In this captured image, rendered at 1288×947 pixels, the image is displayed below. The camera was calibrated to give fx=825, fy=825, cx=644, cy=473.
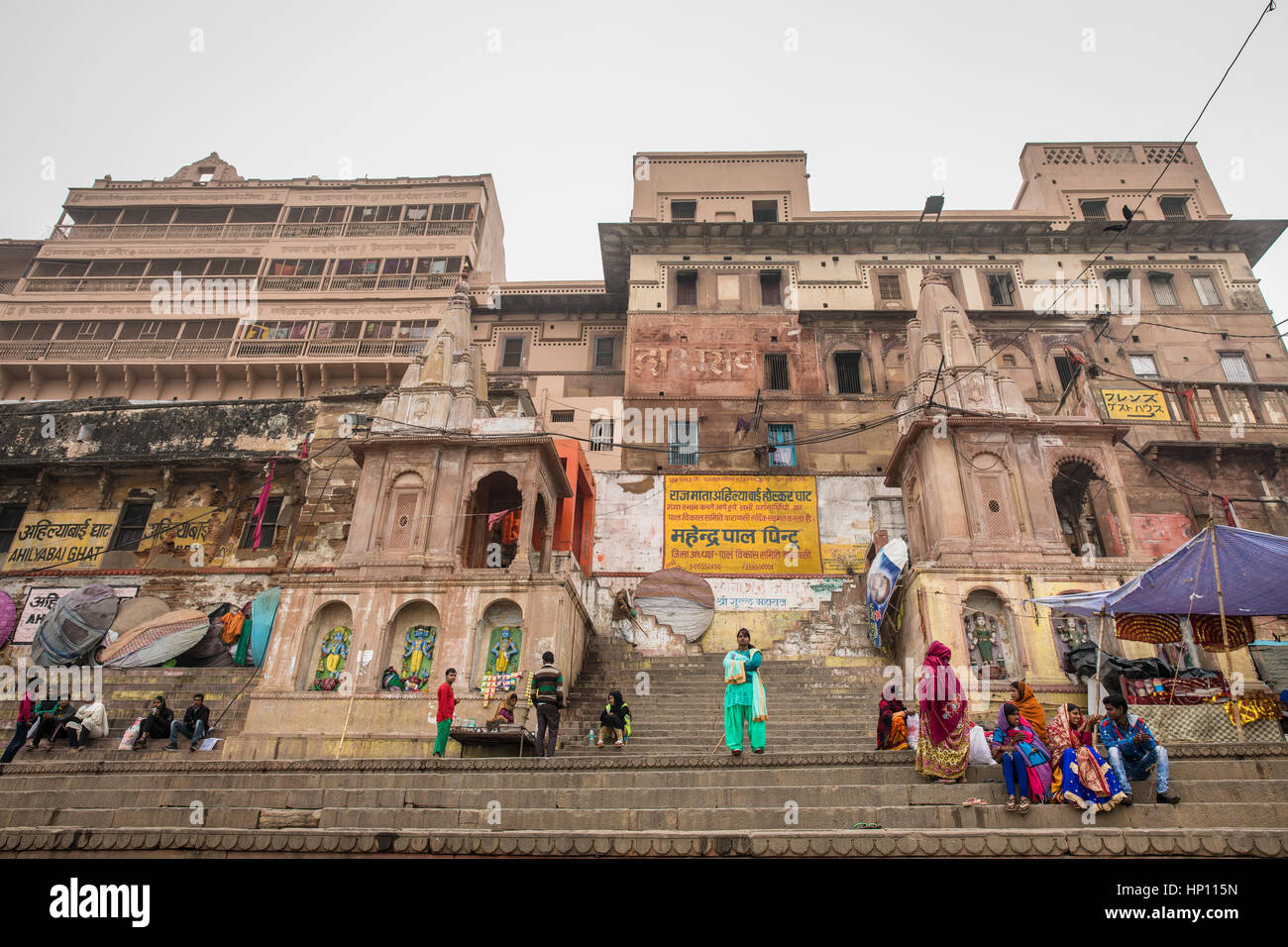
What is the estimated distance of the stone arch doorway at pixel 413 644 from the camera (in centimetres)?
1659

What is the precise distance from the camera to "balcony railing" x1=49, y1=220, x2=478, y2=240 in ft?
115

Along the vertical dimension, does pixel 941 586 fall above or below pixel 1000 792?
above

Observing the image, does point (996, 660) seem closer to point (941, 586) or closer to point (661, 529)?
point (941, 586)

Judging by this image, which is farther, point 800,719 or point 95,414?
point 95,414

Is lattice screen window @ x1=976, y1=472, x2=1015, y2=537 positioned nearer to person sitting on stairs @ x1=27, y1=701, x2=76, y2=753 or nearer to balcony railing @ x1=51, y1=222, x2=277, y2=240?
person sitting on stairs @ x1=27, y1=701, x2=76, y2=753

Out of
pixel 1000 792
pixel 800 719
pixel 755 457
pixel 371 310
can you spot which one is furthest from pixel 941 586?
pixel 371 310

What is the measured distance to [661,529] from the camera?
83.5 feet

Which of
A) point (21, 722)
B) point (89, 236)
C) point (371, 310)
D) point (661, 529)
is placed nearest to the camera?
point (21, 722)

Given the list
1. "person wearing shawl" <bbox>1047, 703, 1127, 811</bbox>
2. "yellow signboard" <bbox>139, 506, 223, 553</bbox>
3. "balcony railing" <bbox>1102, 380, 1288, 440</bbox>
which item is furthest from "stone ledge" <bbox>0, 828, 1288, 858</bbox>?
"balcony railing" <bbox>1102, 380, 1288, 440</bbox>

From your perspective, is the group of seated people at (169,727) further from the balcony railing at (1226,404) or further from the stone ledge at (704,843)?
the balcony railing at (1226,404)

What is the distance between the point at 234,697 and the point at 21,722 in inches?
147

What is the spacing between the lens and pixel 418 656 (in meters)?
16.9

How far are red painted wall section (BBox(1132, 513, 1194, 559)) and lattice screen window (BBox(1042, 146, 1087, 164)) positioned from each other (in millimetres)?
17643

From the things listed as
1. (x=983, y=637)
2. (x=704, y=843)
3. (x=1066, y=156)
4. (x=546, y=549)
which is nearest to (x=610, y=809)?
(x=704, y=843)
